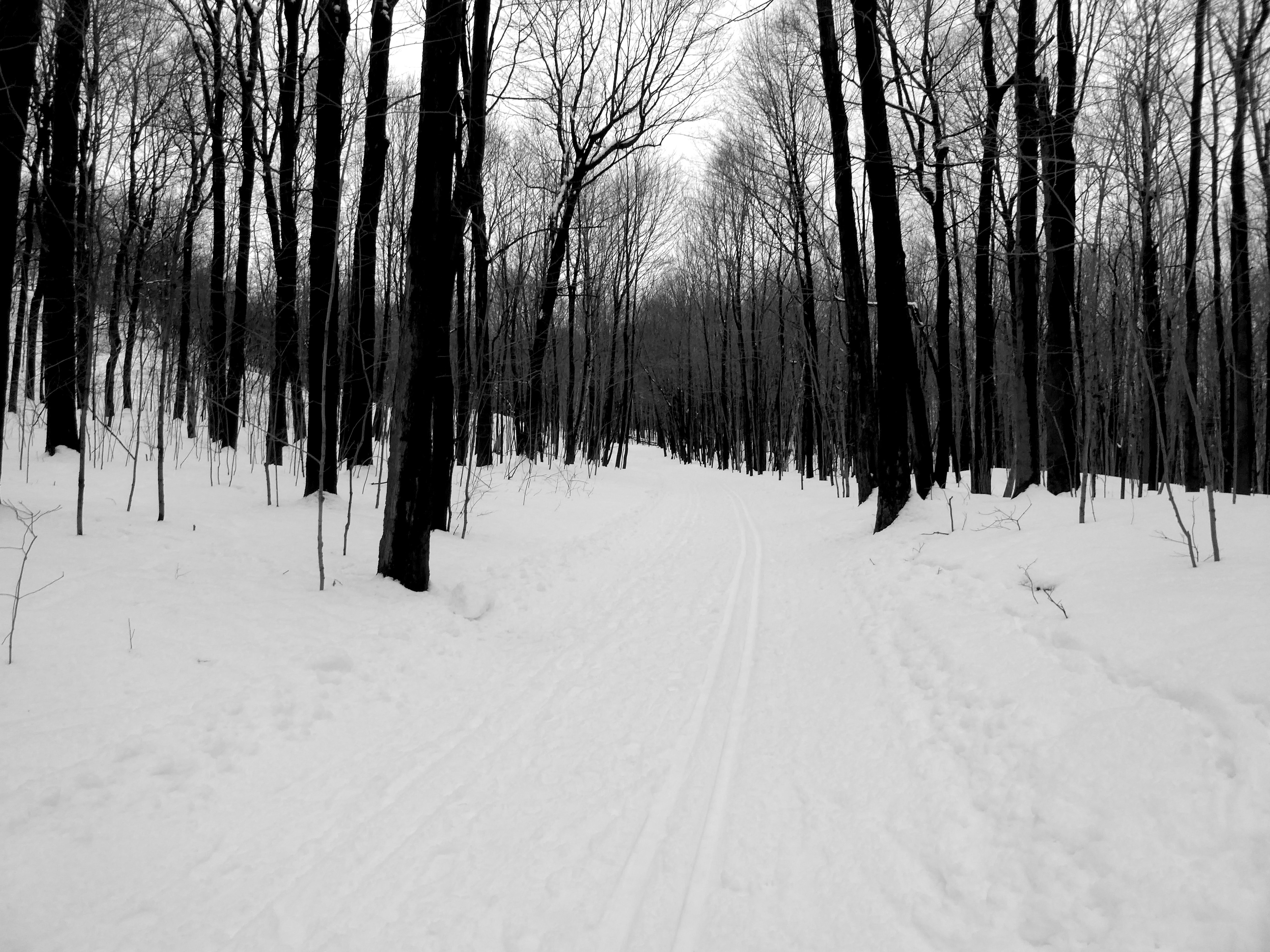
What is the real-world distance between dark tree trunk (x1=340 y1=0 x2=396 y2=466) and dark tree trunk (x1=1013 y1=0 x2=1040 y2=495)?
9547mm

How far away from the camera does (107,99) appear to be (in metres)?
7.12

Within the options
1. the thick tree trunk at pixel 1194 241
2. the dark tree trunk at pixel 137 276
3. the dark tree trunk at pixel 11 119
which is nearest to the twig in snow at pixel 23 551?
the dark tree trunk at pixel 11 119

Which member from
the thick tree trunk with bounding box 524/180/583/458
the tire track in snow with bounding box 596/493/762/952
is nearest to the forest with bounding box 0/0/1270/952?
the tire track in snow with bounding box 596/493/762/952

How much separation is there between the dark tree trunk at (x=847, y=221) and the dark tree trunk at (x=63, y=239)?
10.1m

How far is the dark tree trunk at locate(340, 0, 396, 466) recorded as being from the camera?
29.5 feet

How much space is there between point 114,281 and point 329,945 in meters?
8.09

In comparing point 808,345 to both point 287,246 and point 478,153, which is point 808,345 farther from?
point 287,246

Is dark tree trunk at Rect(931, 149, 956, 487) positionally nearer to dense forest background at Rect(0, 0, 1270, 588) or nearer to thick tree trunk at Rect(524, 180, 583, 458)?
dense forest background at Rect(0, 0, 1270, 588)

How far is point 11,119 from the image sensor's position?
19.5 ft

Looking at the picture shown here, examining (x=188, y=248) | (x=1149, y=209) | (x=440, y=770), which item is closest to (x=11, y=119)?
(x=188, y=248)

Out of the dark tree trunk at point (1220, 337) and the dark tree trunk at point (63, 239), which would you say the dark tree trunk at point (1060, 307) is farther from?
the dark tree trunk at point (63, 239)

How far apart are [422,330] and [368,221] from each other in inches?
188

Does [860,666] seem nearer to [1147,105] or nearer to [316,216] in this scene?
[1147,105]

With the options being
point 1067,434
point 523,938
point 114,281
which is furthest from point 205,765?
point 1067,434
